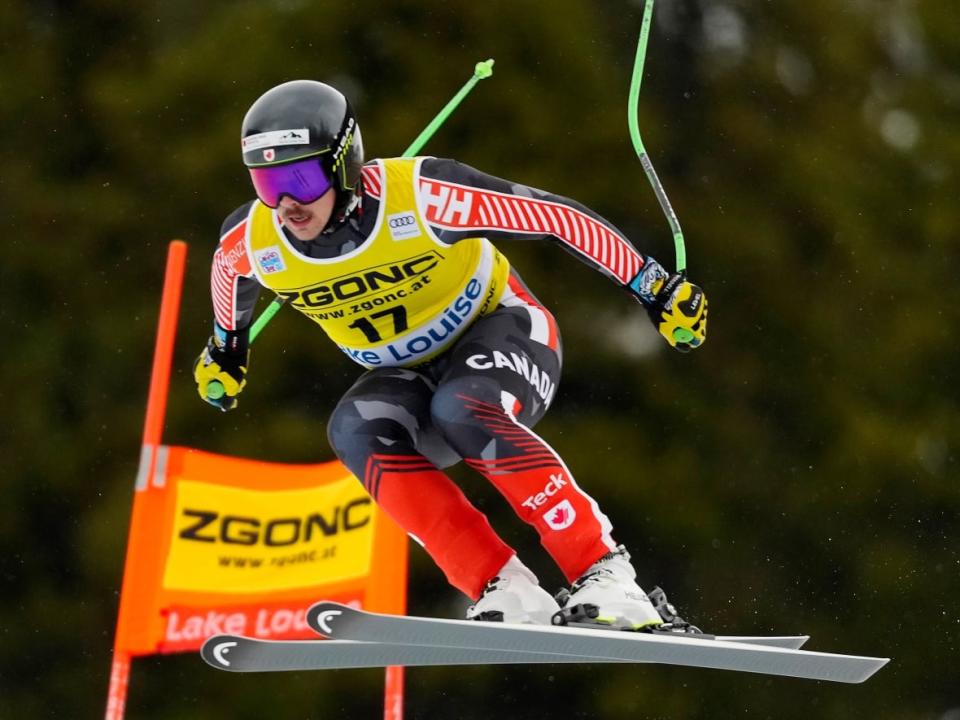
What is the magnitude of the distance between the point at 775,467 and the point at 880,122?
10.1ft

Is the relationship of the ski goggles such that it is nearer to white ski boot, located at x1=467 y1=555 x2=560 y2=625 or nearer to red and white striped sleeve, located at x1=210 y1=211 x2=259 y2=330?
red and white striped sleeve, located at x1=210 y1=211 x2=259 y2=330

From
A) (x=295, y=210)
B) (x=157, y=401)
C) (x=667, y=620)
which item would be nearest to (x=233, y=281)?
(x=295, y=210)

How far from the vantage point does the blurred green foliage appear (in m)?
12.5

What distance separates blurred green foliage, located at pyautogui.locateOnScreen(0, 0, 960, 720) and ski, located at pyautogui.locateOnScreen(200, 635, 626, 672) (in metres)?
7.73

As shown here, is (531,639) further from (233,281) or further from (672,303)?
(233,281)

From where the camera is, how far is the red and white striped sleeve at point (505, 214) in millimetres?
4738

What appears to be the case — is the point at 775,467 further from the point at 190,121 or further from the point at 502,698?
the point at 190,121

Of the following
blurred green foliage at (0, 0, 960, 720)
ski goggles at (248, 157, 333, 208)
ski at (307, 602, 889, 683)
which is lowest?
ski at (307, 602, 889, 683)

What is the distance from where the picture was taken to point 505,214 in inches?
187

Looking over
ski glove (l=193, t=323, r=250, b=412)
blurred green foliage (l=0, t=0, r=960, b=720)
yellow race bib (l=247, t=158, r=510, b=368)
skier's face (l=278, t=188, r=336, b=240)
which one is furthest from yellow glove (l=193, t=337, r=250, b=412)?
blurred green foliage (l=0, t=0, r=960, b=720)

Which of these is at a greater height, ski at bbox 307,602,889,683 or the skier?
the skier

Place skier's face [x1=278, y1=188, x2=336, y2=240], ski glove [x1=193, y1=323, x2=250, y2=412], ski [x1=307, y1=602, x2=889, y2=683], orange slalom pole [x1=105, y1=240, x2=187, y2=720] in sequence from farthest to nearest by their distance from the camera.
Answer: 1. orange slalom pole [x1=105, y1=240, x2=187, y2=720]
2. ski glove [x1=193, y1=323, x2=250, y2=412]
3. skier's face [x1=278, y1=188, x2=336, y2=240]
4. ski [x1=307, y1=602, x2=889, y2=683]

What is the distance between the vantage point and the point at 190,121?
1343cm

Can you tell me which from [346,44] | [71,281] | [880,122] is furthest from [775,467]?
[71,281]
